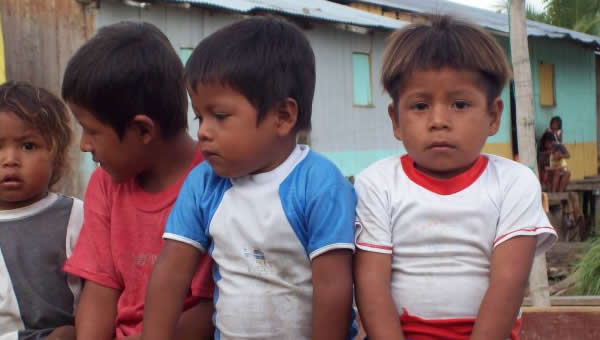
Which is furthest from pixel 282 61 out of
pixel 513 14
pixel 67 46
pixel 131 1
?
pixel 67 46

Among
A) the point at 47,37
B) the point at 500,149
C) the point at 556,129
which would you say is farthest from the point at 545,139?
the point at 47,37

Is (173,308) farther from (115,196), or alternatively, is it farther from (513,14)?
(513,14)

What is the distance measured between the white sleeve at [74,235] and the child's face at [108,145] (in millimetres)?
450

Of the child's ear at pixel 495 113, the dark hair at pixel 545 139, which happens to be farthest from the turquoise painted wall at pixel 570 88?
the child's ear at pixel 495 113

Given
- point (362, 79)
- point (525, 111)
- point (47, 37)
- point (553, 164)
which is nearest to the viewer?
point (525, 111)

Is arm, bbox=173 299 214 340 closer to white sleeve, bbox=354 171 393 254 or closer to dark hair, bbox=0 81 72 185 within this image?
white sleeve, bbox=354 171 393 254

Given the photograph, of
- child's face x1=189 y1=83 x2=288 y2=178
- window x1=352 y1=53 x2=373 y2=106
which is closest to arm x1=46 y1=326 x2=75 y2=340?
child's face x1=189 y1=83 x2=288 y2=178

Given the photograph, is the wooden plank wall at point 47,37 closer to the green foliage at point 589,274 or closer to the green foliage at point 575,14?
the green foliage at point 589,274

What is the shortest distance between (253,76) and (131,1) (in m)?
7.17

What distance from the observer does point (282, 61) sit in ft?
6.38

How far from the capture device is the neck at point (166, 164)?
2215mm

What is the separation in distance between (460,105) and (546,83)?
1562 cm

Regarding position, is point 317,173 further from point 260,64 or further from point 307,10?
point 307,10

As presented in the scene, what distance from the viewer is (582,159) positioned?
56.2 feet
